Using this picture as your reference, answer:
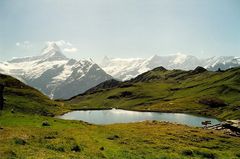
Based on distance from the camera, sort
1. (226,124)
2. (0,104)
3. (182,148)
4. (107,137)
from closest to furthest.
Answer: (182,148) → (107,137) → (0,104) → (226,124)

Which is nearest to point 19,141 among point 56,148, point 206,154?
point 56,148

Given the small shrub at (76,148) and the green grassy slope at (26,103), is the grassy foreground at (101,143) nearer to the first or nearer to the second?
the small shrub at (76,148)

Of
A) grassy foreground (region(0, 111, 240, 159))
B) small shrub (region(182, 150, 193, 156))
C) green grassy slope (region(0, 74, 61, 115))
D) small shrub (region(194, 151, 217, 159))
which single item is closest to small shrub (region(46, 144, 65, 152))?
grassy foreground (region(0, 111, 240, 159))

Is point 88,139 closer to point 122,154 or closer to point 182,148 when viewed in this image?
point 122,154

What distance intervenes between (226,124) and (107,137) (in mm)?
43020

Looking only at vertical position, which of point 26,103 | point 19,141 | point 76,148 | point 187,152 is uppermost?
point 26,103

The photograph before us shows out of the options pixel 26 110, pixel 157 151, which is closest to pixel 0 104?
pixel 157 151

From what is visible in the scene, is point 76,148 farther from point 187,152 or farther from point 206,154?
point 206,154

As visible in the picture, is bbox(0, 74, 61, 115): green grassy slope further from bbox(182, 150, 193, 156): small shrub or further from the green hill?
bbox(182, 150, 193, 156): small shrub

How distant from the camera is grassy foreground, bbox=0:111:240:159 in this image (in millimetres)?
40603

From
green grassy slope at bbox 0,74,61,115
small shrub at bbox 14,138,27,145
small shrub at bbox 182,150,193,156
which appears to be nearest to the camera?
small shrub at bbox 14,138,27,145

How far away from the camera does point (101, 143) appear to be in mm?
51750


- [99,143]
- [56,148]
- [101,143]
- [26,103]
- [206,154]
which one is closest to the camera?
[56,148]

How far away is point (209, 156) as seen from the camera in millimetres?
52281
